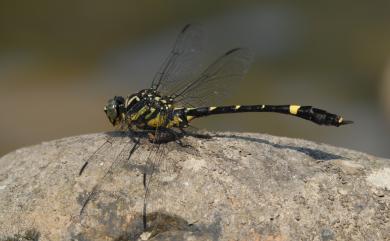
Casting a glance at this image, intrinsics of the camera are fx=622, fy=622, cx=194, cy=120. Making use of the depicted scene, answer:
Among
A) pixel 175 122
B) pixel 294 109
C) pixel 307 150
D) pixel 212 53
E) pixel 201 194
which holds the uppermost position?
pixel 212 53

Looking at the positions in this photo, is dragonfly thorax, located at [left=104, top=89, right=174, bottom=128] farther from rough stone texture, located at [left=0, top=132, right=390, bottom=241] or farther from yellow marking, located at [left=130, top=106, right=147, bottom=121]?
rough stone texture, located at [left=0, top=132, right=390, bottom=241]

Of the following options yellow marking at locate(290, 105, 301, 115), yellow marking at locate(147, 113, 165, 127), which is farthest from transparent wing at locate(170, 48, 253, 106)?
yellow marking at locate(290, 105, 301, 115)

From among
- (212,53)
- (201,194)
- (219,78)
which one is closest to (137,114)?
(219,78)

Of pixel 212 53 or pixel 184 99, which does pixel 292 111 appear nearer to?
pixel 184 99

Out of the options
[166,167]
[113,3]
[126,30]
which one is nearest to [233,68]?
[166,167]

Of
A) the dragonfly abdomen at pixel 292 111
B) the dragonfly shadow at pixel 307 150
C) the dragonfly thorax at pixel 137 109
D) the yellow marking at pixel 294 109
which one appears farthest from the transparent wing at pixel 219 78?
the dragonfly shadow at pixel 307 150

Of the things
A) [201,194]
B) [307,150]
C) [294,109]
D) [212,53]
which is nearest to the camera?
[201,194]

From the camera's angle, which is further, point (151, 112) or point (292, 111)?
point (292, 111)
